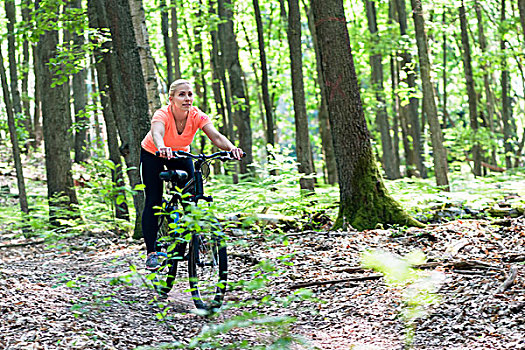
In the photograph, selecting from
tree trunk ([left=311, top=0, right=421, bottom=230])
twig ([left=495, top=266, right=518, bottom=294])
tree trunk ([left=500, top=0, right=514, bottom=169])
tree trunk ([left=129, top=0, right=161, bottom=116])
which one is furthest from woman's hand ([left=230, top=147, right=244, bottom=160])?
tree trunk ([left=500, top=0, right=514, bottom=169])

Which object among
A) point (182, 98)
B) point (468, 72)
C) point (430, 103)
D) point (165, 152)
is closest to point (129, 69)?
point (182, 98)

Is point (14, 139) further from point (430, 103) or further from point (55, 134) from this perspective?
point (430, 103)

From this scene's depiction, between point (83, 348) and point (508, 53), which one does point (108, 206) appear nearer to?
point (83, 348)

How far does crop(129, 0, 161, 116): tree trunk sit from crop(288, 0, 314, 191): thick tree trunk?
3.90 m

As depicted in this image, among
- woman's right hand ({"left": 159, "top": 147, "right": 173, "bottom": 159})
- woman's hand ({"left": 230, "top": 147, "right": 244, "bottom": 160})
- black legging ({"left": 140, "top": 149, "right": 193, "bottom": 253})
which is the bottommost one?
black legging ({"left": 140, "top": 149, "right": 193, "bottom": 253})

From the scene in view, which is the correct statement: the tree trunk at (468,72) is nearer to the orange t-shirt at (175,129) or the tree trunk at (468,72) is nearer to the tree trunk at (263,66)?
the tree trunk at (263,66)

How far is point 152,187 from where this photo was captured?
562 centimetres

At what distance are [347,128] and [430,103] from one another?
413 centimetres

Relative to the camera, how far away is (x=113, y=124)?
493 inches

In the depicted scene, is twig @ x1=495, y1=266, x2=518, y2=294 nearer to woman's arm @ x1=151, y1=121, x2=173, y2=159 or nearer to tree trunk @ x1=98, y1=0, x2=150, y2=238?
woman's arm @ x1=151, y1=121, x2=173, y2=159

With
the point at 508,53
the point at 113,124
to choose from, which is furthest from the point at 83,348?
the point at 508,53

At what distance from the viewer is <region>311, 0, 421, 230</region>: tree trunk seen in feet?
27.3

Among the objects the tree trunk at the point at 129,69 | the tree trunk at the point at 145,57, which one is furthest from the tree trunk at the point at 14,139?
the tree trunk at the point at 145,57

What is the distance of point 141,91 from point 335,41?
3.27 meters
